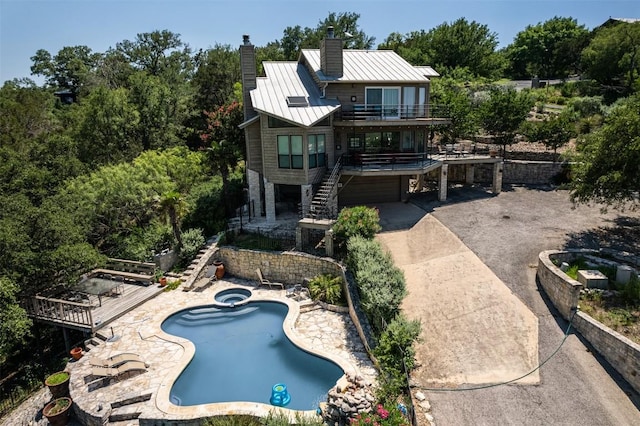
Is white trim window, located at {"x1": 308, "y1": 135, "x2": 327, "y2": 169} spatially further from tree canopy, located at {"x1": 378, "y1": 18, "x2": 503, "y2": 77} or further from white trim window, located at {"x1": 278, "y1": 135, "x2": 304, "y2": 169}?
tree canopy, located at {"x1": 378, "y1": 18, "x2": 503, "y2": 77}

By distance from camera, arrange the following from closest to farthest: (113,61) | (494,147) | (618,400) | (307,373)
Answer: (618,400) → (307,373) → (494,147) → (113,61)

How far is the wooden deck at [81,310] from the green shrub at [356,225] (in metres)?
10.9

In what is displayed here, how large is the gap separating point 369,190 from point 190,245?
12884 millimetres

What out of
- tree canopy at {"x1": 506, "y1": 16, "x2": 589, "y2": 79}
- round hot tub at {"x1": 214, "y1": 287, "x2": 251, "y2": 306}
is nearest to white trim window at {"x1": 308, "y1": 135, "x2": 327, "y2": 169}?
round hot tub at {"x1": 214, "y1": 287, "x2": 251, "y2": 306}

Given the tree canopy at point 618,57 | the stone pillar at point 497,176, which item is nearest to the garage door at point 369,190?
the stone pillar at point 497,176

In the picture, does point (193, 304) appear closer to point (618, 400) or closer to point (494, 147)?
point (618, 400)

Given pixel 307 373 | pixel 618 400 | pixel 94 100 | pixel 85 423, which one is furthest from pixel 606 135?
pixel 94 100

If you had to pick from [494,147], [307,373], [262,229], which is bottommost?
[307,373]

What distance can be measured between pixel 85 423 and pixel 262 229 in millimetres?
13593

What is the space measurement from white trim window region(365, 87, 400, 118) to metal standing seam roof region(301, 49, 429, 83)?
79 centimetres

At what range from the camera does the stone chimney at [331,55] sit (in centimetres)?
2522

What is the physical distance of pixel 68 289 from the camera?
2030cm

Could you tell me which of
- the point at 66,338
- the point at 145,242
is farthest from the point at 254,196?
the point at 66,338

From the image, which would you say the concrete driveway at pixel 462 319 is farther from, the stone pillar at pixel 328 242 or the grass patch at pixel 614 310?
the stone pillar at pixel 328 242
